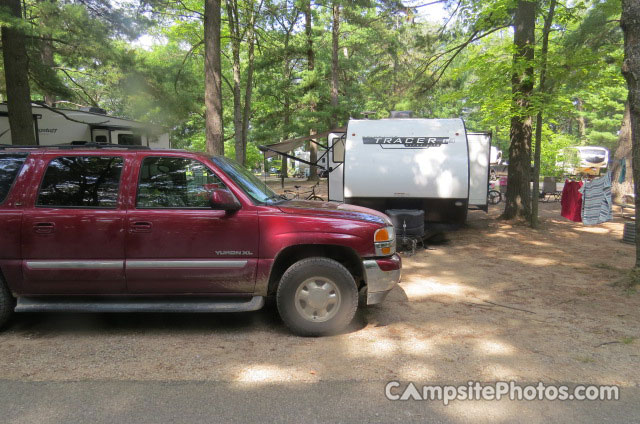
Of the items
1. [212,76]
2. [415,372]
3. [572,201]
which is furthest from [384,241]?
[572,201]

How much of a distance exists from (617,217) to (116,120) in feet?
52.5

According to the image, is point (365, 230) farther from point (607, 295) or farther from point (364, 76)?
point (364, 76)

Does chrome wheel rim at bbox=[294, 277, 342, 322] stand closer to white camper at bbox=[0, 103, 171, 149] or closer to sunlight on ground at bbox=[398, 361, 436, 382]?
sunlight on ground at bbox=[398, 361, 436, 382]

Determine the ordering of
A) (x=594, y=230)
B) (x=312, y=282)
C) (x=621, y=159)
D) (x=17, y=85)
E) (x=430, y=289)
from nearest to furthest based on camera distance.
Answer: (x=312, y=282) < (x=430, y=289) < (x=17, y=85) < (x=594, y=230) < (x=621, y=159)

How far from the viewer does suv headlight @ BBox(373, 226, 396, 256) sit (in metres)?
4.21

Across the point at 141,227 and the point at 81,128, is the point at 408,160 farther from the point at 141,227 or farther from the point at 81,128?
the point at 81,128

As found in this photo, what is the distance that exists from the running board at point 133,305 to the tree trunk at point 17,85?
6.62 metres

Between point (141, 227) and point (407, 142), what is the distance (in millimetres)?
6154

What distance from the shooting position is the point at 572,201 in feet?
33.4

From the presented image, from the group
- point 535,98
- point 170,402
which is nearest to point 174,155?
point 170,402

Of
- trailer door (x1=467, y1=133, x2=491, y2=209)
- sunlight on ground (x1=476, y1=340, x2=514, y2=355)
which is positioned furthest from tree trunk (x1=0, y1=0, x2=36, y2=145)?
trailer door (x1=467, y1=133, x2=491, y2=209)

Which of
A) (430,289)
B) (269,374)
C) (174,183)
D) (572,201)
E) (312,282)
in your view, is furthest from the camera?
(572,201)

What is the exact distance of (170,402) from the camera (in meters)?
3.02

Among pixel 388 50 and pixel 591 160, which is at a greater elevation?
pixel 388 50
